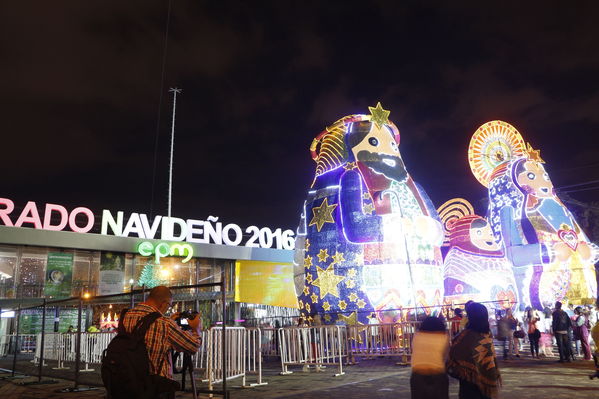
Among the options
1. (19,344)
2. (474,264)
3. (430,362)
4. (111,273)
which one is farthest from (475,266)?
(19,344)

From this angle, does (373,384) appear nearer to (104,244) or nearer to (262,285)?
(104,244)

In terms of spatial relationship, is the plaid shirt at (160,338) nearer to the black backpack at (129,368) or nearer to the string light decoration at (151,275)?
the black backpack at (129,368)

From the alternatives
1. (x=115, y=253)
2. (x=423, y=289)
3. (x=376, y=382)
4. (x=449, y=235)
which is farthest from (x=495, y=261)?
(x=115, y=253)

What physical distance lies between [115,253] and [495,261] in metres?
21.6

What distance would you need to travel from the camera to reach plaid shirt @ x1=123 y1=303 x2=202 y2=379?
183 inches

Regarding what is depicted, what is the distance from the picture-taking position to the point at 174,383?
4719mm

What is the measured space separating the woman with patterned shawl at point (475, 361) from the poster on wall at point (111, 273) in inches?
1053

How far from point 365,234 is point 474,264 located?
1079cm

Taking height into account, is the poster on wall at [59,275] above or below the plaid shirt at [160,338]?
above

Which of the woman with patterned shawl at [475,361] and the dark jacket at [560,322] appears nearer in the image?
the woman with patterned shawl at [475,361]

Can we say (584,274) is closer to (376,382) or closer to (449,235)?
(449,235)

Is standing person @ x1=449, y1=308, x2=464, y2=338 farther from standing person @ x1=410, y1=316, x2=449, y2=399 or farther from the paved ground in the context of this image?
standing person @ x1=410, y1=316, x2=449, y2=399

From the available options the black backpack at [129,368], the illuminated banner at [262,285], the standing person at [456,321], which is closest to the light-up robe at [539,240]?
the standing person at [456,321]

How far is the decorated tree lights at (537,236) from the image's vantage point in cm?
2269
